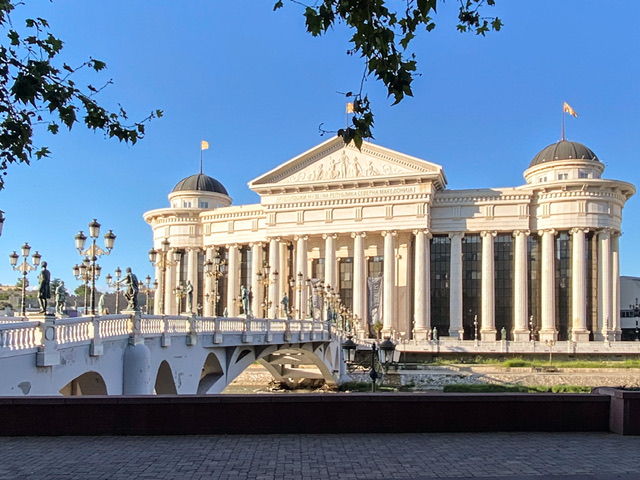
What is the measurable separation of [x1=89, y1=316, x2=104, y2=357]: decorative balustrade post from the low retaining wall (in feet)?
24.4

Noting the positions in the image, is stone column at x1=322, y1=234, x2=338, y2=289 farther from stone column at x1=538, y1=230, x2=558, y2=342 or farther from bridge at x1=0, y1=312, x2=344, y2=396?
bridge at x1=0, y1=312, x2=344, y2=396

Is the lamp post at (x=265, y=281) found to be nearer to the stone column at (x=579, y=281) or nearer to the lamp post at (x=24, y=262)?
the lamp post at (x=24, y=262)

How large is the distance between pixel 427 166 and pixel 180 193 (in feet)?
126

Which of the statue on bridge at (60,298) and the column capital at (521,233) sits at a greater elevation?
the column capital at (521,233)

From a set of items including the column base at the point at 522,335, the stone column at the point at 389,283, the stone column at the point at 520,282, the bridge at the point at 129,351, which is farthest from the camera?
the stone column at the point at 389,283

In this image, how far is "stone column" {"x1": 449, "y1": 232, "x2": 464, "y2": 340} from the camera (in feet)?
270

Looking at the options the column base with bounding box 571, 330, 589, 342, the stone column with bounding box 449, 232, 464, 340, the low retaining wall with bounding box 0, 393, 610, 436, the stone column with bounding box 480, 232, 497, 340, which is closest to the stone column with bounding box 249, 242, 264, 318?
the stone column with bounding box 449, 232, 464, 340

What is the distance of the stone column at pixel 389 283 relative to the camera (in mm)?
82725

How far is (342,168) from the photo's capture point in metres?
87.3

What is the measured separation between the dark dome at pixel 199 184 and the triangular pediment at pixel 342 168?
1590cm

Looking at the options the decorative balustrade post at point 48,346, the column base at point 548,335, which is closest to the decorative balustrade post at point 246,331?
the decorative balustrade post at point 48,346

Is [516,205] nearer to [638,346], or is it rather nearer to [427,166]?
[427,166]

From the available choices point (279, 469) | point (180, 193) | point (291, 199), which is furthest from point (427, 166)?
point (279, 469)

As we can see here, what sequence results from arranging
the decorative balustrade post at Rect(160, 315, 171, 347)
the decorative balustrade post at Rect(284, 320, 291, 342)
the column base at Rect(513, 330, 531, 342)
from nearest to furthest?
the decorative balustrade post at Rect(160, 315, 171, 347), the decorative balustrade post at Rect(284, 320, 291, 342), the column base at Rect(513, 330, 531, 342)
